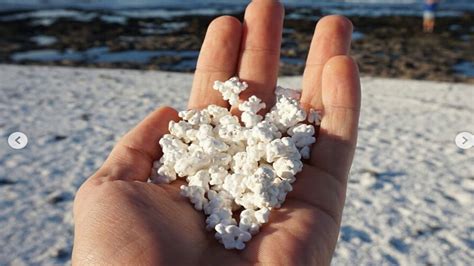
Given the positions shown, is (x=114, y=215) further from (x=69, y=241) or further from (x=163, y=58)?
(x=163, y=58)

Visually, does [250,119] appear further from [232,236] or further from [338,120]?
[232,236]

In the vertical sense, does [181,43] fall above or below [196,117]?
below

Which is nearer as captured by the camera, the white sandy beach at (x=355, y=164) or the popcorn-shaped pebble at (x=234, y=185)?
the popcorn-shaped pebble at (x=234, y=185)

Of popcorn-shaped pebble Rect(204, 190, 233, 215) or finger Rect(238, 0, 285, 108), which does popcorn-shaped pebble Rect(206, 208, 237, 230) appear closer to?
popcorn-shaped pebble Rect(204, 190, 233, 215)

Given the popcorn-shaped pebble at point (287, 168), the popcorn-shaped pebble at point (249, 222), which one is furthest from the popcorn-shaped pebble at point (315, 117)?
the popcorn-shaped pebble at point (249, 222)

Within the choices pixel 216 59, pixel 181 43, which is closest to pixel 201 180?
pixel 216 59

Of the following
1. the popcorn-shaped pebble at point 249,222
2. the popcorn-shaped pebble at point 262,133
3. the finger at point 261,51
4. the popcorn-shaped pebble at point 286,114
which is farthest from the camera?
the finger at point 261,51

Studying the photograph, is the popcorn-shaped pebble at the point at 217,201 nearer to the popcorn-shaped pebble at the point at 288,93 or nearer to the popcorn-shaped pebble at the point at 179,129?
the popcorn-shaped pebble at the point at 179,129
